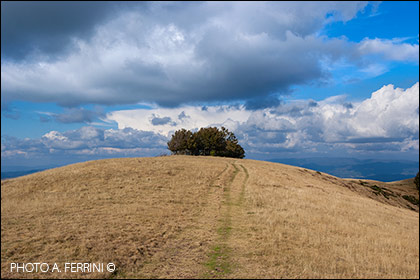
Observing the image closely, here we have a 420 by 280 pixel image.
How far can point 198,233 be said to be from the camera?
51.3 ft

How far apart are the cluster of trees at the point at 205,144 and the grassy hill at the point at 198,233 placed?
62.8 m

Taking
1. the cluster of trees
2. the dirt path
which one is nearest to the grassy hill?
the dirt path

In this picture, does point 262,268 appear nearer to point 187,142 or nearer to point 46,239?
point 46,239

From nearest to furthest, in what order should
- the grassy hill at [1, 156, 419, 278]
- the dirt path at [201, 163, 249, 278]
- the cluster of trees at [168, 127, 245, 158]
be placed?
the dirt path at [201, 163, 249, 278] → the grassy hill at [1, 156, 419, 278] → the cluster of trees at [168, 127, 245, 158]

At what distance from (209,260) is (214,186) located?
67.3 feet

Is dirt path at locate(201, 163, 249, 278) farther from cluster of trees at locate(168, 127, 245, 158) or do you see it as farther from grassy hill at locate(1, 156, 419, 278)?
cluster of trees at locate(168, 127, 245, 158)

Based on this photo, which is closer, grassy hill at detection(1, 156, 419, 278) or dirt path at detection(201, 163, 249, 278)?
dirt path at detection(201, 163, 249, 278)

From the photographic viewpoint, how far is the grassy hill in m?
11.1

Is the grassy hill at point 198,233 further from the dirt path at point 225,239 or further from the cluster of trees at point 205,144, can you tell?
the cluster of trees at point 205,144

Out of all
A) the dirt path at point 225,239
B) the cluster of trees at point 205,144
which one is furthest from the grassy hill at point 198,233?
the cluster of trees at point 205,144

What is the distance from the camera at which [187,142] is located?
92812 mm

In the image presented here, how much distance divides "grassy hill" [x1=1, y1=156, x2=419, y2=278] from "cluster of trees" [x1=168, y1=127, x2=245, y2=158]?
6277 centimetres

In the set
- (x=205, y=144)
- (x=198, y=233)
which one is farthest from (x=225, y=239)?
(x=205, y=144)

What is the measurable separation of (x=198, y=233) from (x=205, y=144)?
7822cm
